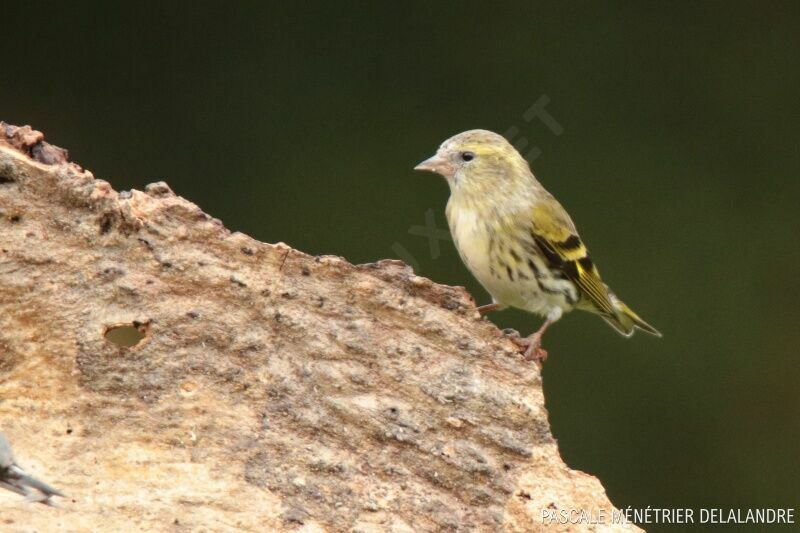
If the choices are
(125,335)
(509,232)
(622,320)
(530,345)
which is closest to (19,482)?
(125,335)

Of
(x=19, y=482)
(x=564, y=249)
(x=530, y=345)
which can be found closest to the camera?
(x=19, y=482)

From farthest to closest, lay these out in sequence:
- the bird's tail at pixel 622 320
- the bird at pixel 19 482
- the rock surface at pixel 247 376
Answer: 1. the bird's tail at pixel 622 320
2. the rock surface at pixel 247 376
3. the bird at pixel 19 482

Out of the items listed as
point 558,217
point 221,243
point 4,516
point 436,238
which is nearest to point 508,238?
point 558,217

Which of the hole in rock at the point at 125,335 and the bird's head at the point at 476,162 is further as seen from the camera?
the bird's head at the point at 476,162

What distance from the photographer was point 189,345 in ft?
9.31

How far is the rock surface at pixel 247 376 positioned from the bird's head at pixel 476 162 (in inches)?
37.2

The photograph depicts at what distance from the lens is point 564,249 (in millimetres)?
3910

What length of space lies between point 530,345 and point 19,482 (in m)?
1.35

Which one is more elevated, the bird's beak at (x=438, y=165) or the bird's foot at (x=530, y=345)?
the bird's beak at (x=438, y=165)

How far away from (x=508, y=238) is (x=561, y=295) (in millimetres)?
259

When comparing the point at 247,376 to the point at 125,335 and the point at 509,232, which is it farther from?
the point at 509,232

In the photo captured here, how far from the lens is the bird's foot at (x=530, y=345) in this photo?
312cm

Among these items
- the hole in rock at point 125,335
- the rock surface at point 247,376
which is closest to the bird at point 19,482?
the rock surface at point 247,376

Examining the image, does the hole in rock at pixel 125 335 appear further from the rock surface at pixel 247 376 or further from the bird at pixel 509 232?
the bird at pixel 509 232
